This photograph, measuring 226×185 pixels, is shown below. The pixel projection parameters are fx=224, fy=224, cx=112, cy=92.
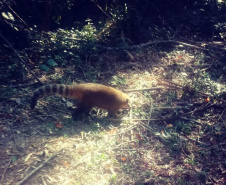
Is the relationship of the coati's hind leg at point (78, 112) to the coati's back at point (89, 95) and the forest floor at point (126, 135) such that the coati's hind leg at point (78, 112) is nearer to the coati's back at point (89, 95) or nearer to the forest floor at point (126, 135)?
the coati's back at point (89, 95)

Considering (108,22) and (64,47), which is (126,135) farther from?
(108,22)

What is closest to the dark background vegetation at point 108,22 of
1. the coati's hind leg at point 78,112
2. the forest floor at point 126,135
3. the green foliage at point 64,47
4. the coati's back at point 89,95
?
the green foliage at point 64,47

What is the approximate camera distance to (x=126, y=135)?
4.78 metres

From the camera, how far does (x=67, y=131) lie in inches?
182

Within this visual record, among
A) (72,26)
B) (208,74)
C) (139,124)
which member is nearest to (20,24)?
(72,26)

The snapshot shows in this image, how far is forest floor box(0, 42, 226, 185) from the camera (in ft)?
12.5

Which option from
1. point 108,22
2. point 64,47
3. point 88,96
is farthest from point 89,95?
point 108,22

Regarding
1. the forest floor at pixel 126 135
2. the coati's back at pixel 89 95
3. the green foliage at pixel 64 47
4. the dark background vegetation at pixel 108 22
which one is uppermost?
the dark background vegetation at pixel 108 22

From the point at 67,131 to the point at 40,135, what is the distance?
536 mm

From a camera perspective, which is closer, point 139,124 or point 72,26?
point 139,124

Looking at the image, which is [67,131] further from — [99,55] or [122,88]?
[99,55]

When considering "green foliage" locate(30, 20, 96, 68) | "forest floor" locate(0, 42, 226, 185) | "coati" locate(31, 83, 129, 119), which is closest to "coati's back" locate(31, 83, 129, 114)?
"coati" locate(31, 83, 129, 119)

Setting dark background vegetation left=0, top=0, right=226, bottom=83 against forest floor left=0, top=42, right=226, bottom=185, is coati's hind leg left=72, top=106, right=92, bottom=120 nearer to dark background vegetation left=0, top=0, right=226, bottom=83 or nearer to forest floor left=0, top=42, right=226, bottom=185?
forest floor left=0, top=42, right=226, bottom=185

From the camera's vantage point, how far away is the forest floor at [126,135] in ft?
12.5
